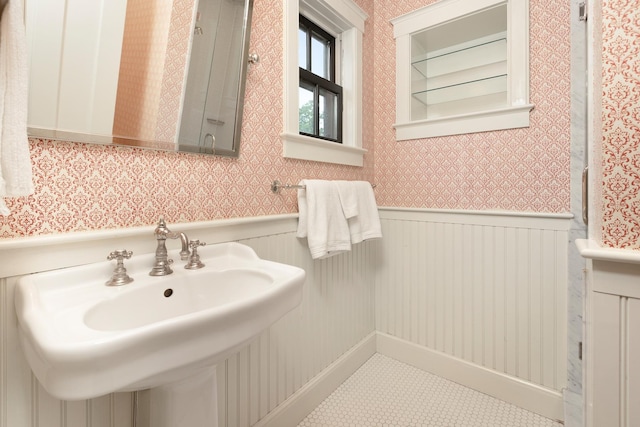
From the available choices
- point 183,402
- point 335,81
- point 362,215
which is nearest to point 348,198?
point 362,215

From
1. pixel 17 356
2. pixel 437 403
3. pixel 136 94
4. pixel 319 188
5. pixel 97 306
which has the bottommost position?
pixel 437 403

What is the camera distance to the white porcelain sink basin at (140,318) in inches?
17.7

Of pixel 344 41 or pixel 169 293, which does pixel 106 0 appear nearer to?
pixel 169 293

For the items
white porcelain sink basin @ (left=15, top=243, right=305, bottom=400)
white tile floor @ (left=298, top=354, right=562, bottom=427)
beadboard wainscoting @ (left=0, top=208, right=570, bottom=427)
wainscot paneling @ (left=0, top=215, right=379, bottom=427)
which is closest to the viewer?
white porcelain sink basin @ (left=15, top=243, right=305, bottom=400)

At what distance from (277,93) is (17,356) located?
3.89 feet

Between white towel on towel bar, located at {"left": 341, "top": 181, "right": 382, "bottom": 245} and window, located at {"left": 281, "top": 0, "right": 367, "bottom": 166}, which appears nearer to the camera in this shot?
window, located at {"left": 281, "top": 0, "right": 367, "bottom": 166}

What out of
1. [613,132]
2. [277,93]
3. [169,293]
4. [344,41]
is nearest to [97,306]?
[169,293]

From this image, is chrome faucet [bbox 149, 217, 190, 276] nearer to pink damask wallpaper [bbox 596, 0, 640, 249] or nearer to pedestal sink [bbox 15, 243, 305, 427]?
pedestal sink [bbox 15, 243, 305, 427]

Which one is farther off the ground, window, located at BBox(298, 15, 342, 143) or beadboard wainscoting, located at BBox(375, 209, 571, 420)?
window, located at BBox(298, 15, 342, 143)

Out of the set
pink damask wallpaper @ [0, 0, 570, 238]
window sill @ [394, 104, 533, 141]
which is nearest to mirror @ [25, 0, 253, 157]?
pink damask wallpaper @ [0, 0, 570, 238]

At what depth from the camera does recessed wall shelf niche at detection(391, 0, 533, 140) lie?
4.80ft

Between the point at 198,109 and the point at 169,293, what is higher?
the point at 198,109

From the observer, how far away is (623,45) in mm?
655

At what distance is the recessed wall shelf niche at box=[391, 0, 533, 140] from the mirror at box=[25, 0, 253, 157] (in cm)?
107
